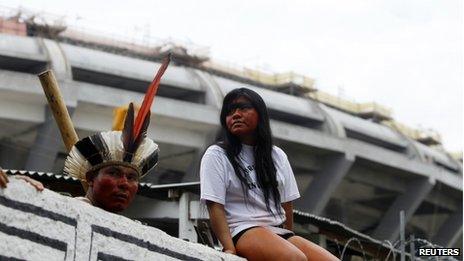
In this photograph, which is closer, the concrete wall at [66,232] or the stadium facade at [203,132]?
the concrete wall at [66,232]

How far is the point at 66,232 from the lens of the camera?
2.16 m

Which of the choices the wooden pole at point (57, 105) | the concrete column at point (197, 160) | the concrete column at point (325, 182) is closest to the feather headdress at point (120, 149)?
the wooden pole at point (57, 105)

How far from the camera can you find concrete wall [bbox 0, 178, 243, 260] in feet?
6.64

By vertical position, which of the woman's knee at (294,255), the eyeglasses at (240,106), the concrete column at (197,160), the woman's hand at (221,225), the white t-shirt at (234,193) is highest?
the concrete column at (197,160)

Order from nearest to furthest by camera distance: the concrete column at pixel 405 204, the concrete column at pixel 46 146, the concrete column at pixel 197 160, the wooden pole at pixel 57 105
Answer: the wooden pole at pixel 57 105 < the concrete column at pixel 46 146 < the concrete column at pixel 197 160 < the concrete column at pixel 405 204

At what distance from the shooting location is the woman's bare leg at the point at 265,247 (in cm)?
269

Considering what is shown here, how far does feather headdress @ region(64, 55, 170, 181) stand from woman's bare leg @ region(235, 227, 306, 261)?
404mm

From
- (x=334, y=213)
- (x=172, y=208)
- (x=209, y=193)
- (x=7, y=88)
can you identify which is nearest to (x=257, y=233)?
(x=209, y=193)

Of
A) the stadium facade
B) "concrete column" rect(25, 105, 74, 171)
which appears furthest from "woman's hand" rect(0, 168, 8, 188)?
"concrete column" rect(25, 105, 74, 171)

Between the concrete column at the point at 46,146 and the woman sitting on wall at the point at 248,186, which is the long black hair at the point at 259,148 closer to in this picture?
the woman sitting on wall at the point at 248,186

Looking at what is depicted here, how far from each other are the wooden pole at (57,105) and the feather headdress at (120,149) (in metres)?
0.22

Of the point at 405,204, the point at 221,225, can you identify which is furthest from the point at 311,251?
the point at 405,204

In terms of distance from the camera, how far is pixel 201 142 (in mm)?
25219

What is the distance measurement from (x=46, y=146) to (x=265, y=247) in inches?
803
